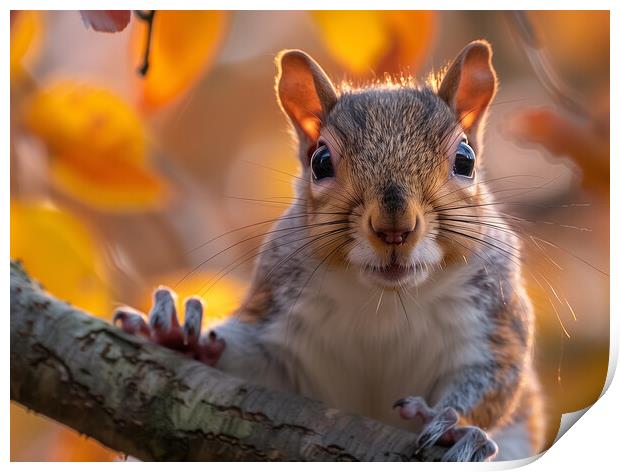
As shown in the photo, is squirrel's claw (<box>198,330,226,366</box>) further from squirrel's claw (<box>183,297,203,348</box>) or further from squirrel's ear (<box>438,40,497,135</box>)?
squirrel's ear (<box>438,40,497,135</box>)

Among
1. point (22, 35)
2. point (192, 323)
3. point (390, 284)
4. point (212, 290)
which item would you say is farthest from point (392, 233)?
point (22, 35)

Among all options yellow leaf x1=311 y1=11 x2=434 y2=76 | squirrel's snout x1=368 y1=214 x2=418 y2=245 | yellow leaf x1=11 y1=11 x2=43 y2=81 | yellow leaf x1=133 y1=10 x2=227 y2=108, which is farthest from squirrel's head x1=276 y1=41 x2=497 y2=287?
yellow leaf x1=11 y1=11 x2=43 y2=81

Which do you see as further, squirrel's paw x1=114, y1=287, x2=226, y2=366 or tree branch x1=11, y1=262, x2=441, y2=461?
squirrel's paw x1=114, y1=287, x2=226, y2=366

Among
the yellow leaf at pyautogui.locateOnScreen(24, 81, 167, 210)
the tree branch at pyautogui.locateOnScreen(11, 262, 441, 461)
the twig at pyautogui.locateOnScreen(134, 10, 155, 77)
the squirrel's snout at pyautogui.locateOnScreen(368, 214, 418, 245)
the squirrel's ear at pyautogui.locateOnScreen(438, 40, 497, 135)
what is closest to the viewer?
the squirrel's snout at pyautogui.locateOnScreen(368, 214, 418, 245)

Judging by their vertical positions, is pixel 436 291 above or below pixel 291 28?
below

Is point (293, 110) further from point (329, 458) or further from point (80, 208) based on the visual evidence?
point (329, 458)

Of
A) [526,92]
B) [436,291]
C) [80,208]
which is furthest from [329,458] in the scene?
[526,92]
